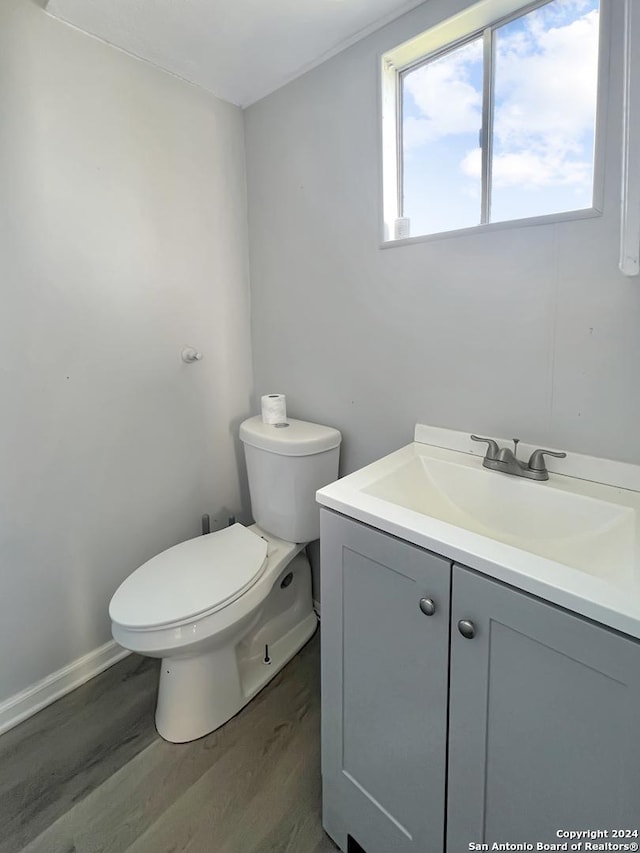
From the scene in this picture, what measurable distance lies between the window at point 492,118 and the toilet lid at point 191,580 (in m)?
1.18

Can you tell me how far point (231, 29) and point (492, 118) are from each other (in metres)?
0.86

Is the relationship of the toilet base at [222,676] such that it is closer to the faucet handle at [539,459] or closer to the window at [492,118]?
the faucet handle at [539,459]

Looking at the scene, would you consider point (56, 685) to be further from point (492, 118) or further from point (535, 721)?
point (492, 118)

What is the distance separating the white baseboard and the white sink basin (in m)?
1.33

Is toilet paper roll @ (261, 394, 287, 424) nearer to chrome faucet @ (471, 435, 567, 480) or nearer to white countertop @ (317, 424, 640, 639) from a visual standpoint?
white countertop @ (317, 424, 640, 639)

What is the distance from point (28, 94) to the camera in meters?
1.26

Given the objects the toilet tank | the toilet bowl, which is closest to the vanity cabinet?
the toilet bowl

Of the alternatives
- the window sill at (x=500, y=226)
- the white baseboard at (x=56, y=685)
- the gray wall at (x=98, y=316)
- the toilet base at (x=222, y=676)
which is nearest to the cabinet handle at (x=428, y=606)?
the toilet base at (x=222, y=676)

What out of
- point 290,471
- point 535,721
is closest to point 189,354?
point 290,471

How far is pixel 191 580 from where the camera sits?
137 centimetres

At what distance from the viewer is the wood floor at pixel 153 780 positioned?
1109mm

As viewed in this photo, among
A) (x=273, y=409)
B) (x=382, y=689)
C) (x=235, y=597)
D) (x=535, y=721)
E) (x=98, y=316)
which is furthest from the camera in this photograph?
(x=273, y=409)

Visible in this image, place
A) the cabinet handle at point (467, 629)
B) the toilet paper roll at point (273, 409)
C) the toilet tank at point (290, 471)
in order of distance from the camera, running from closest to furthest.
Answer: the cabinet handle at point (467, 629) < the toilet tank at point (290, 471) < the toilet paper roll at point (273, 409)

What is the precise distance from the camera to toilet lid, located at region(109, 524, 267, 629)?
1.24m
